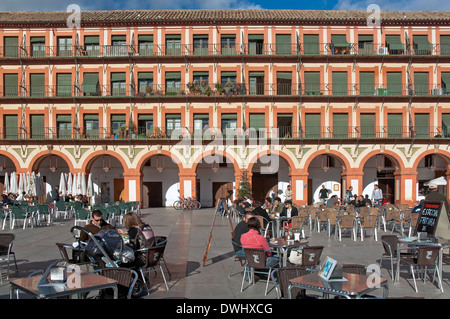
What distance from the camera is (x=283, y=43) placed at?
3084 cm

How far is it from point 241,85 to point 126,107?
8.57 meters

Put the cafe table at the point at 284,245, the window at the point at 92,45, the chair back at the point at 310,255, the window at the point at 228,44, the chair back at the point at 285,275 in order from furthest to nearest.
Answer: the window at the point at 92,45 → the window at the point at 228,44 → the cafe table at the point at 284,245 → the chair back at the point at 310,255 → the chair back at the point at 285,275

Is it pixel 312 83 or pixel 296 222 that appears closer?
pixel 296 222

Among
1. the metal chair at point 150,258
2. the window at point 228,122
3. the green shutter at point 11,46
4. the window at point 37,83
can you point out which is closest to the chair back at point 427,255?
the metal chair at point 150,258

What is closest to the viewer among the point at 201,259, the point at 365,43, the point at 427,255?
the point at 427,255

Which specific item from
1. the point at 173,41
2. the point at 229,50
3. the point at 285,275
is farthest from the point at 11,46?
the point at 285,275

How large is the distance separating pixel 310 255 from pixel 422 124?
26.3 m

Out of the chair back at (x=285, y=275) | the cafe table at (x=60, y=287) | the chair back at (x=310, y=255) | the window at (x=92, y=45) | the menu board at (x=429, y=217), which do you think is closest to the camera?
the cafe table at (x=60, y=287)

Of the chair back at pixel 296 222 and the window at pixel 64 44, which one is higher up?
the window at pixel 64 44

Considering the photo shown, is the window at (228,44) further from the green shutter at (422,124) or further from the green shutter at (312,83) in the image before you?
the green shutter at (422,124)

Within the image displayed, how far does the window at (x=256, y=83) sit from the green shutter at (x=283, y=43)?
2.24 m

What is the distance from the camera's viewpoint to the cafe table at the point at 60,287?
4.88 metres

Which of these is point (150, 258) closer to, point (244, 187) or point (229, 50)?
point (244, 187)
